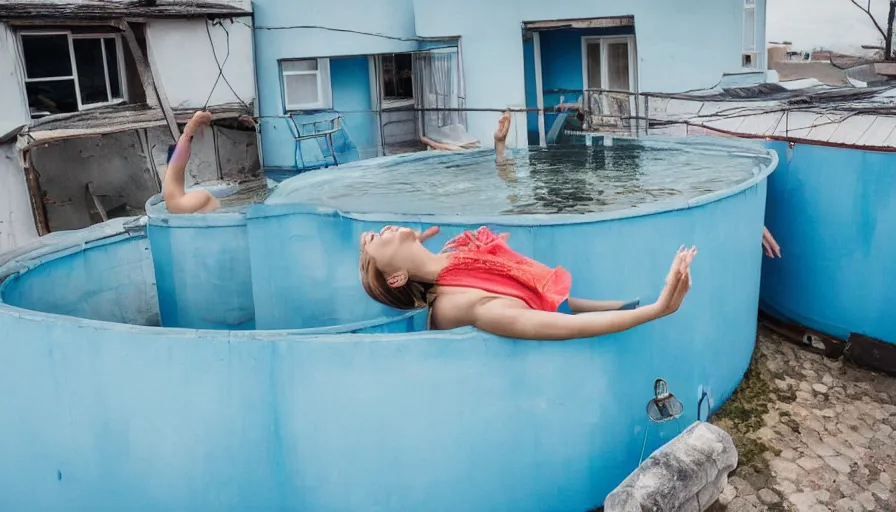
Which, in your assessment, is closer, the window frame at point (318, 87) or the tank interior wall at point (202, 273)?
the tank interior wall at point (202, 273)

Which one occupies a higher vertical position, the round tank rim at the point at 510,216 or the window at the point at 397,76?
the window at the point at 397,76

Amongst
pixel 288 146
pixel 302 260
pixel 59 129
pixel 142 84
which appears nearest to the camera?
pixel 302 260

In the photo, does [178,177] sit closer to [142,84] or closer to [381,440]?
[381,440]

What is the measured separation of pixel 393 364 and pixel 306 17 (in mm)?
15406

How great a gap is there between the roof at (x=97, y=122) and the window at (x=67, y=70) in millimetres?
486

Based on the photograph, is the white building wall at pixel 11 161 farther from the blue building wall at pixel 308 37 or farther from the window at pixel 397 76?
the window at pixel 397 76

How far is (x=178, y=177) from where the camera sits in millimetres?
8094

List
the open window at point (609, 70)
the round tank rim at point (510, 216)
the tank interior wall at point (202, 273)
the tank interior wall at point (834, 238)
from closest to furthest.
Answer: the round tank rim at point (510, 216)
the tank interior wall at point (202, 273)
the tank interior wall at point (834, 238)
the open window at point (609, 70)

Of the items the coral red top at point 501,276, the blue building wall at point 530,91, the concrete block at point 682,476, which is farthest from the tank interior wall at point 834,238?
the blue building wall at point 530,91

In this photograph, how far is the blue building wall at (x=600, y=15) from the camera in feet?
53.7

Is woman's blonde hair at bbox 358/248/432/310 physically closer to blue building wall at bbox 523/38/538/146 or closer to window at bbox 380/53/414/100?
blue building wall at bbox 523/38/538/146

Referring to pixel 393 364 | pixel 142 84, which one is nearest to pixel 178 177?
pixel 393 364

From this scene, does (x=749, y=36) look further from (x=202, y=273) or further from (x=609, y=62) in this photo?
(x=202, y=273)

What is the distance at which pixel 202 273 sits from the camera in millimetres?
7898
